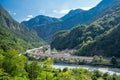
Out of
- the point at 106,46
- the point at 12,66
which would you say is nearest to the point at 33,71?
the point at 12,66

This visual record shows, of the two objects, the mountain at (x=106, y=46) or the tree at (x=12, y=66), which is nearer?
the tree at (x=12, y=66)

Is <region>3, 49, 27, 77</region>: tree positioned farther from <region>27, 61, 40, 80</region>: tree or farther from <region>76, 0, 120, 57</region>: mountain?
<region>76, 0, 120, 57</region>: mountain

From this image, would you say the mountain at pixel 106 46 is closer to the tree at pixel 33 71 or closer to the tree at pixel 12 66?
the tree at pixel 33 71

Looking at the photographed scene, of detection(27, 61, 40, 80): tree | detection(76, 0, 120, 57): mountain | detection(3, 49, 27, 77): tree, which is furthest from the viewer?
detection(76, 0, 120, 57): mountain

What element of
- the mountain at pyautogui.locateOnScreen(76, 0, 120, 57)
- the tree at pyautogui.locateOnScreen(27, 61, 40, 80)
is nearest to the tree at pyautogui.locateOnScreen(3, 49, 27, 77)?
the tree at pyautogui.locateOnScreen(27, 61, 40, 80)

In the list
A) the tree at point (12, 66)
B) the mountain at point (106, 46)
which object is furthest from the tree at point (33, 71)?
the mountain at point (106, 46)

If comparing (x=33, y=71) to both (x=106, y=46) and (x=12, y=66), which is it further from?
(x=106, y=46)

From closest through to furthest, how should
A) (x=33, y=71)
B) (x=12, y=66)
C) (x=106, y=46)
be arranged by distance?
(x=12, y=66)
(x=33, y=71)
(x=106, y=46)

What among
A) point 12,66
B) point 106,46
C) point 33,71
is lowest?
point 33,71

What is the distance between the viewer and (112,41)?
154 metres

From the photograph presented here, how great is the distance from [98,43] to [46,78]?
11050 cm

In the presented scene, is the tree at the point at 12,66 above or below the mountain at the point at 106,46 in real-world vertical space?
below

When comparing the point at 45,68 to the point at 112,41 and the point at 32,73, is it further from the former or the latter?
the point at 112,41

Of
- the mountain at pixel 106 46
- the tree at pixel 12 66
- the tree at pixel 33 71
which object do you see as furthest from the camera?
the mountain at pixel 106 46
